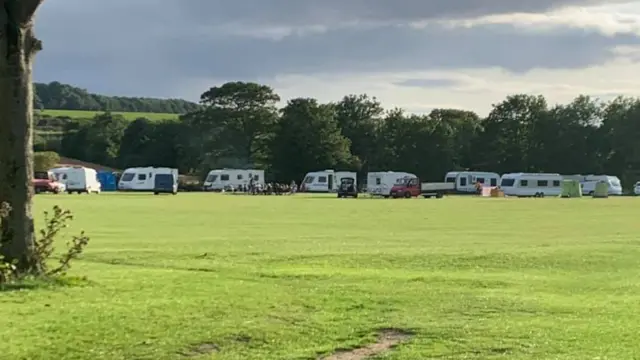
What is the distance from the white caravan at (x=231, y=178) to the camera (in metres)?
96.7

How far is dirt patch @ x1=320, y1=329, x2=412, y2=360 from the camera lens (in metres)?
9.42

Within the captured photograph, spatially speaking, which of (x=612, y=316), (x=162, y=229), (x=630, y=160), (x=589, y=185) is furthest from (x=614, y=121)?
(x=612, y=316)

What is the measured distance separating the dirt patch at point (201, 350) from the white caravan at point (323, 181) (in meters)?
83.1

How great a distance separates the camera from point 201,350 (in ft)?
31.3

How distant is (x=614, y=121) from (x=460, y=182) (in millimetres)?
21475

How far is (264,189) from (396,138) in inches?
997

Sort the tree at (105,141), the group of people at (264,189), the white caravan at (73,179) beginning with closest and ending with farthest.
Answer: the white caravan at (73,179) → the group of people at (264,189) → the tree at (105,141)

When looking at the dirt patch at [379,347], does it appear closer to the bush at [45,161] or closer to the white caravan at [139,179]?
the white caravan at [139,179]

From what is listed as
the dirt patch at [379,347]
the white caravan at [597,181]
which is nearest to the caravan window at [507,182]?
the white caravan at [597,181]

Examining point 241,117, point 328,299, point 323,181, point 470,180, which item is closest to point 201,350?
point 328,299

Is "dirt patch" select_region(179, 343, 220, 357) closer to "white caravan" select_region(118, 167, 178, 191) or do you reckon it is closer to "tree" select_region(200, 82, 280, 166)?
"white caravan" select_region(118, 167, 178, 191)

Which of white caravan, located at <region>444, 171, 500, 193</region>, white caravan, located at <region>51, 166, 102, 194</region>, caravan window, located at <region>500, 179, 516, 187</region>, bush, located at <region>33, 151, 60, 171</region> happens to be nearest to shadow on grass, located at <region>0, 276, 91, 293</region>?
white caravan, located at <region>51, 166, 102, 194</region>

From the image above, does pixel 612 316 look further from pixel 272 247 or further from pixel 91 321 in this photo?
pixel 272 247

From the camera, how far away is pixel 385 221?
37.5m
